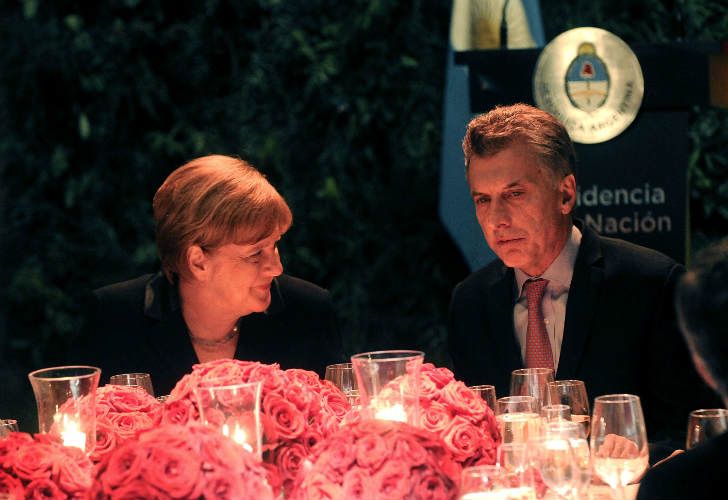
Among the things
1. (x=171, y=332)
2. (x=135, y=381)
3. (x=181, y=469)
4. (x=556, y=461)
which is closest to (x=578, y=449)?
(x=556, y=461)

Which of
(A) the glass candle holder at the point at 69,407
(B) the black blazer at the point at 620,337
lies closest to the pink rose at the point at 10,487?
(A) the glass candle holder at the point at 69,407

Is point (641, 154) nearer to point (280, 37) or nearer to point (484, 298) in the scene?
point (484, 298)

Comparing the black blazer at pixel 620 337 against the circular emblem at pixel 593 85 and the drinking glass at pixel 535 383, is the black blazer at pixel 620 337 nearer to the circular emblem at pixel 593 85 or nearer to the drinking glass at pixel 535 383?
the drinking glass at pixel 535 383

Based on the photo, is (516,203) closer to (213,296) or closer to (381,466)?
(213,296)

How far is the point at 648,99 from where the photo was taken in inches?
169

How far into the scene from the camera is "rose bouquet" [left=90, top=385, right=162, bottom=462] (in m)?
2.37

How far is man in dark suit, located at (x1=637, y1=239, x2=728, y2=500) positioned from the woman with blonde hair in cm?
178

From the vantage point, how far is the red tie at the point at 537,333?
11.0 ft

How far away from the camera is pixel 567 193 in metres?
3.49

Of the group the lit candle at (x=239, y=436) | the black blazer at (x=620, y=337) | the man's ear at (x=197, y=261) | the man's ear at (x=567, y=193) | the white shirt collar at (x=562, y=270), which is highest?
the man's ear at (x=567, y=193)

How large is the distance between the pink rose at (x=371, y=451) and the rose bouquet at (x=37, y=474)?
57 cm

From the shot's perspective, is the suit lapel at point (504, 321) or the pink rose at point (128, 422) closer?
the pink rose at point (128, 422)

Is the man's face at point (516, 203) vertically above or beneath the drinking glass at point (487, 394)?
above

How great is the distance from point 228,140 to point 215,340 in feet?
7.94
